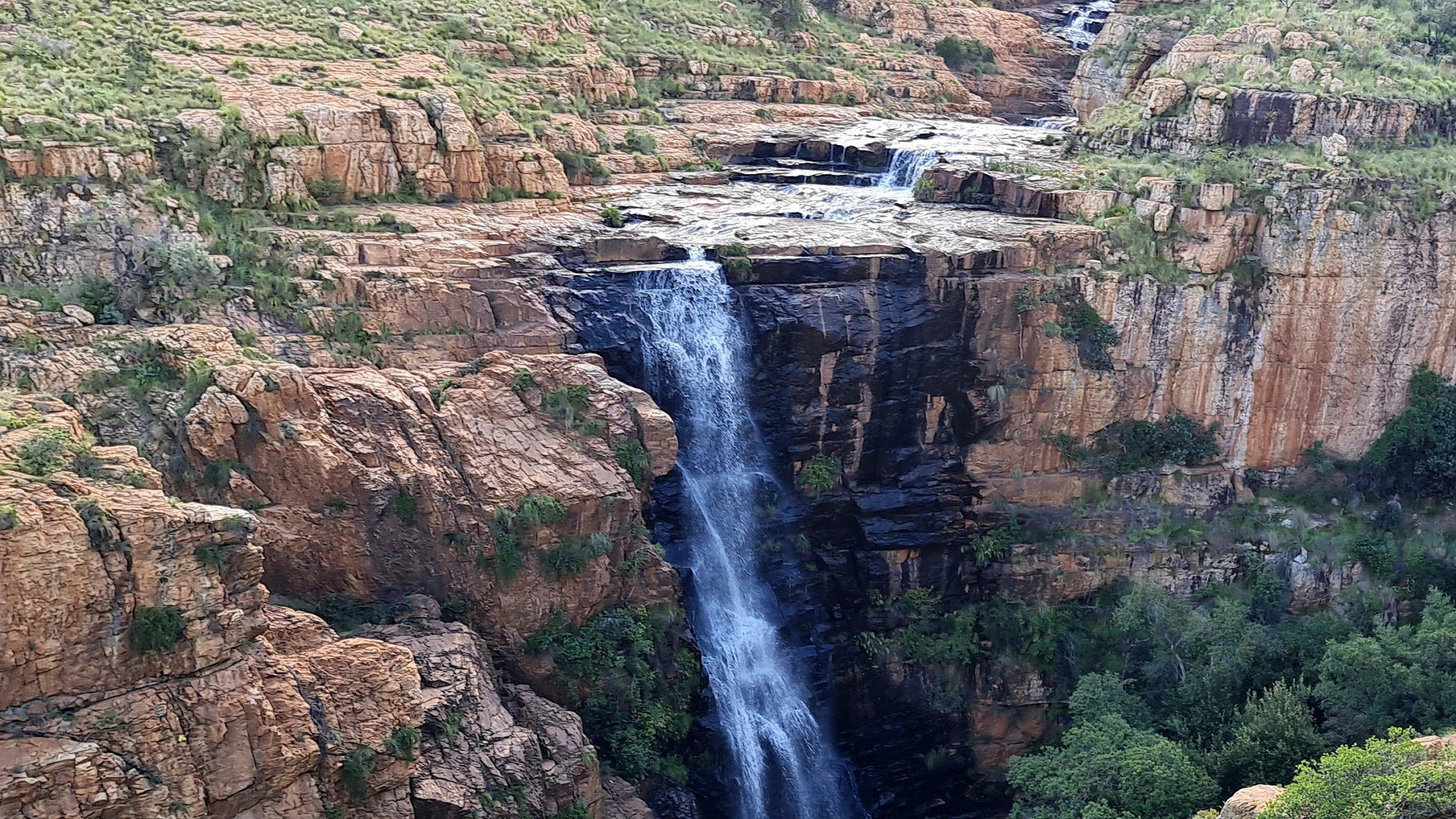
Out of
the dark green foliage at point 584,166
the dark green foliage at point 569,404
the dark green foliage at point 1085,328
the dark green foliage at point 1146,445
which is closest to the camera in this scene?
the dark green foliage at point 569,404

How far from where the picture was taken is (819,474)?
1182 inches

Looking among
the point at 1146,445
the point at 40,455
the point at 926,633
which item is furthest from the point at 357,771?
the point at 1146,445

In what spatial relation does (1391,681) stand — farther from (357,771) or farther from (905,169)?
(357,771)

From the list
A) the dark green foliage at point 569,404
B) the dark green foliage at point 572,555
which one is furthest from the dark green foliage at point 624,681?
the dark green foliage at point 569,404

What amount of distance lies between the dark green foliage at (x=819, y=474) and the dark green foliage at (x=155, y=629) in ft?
49.4

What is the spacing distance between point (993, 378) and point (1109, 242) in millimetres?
4436

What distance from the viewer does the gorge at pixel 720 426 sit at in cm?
2178

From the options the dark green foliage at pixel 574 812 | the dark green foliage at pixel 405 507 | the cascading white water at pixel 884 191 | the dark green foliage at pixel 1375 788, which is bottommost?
the dark green foliage at pixel 574 812

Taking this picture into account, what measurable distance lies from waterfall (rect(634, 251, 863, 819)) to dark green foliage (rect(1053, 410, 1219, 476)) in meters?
8.34

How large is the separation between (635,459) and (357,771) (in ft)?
28.3

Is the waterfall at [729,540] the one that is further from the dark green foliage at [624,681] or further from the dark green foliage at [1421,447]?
the dark green foliage at [1421,447]

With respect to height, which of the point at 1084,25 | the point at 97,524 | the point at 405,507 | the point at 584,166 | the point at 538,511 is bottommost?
the point at 538,511

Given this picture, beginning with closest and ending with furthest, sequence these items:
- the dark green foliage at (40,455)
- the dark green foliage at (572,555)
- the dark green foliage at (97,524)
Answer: the dark green foliage at (97,524) → the dark green foliage at (40,455) → the dark green foliage at (572,555)

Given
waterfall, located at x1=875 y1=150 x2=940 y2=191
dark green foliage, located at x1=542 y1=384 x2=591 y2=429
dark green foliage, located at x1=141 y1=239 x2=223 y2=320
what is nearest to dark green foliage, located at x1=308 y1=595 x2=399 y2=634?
dark green foliage, located at x1=542 y1=384 x2=591 y2=429
